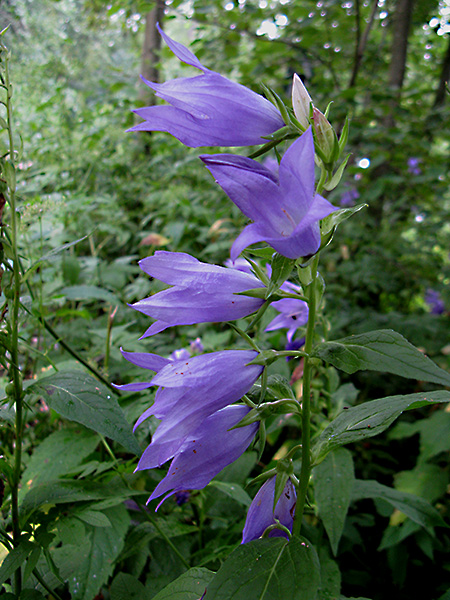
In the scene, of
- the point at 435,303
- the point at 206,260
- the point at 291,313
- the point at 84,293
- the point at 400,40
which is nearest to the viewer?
the point at 291,313

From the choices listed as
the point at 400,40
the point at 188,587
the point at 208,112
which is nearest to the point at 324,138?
the point at 208,112

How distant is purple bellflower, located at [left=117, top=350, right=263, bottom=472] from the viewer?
0.63m

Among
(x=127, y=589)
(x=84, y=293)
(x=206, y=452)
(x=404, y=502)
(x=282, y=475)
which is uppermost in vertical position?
(x=206, y=452)

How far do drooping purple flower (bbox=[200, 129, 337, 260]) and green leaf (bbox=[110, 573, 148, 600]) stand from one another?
86 cm

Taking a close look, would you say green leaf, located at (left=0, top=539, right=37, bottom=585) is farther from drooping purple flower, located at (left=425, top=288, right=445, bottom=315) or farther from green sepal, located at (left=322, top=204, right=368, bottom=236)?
drooping purple flower, located at (left=425, top=288, right=445, bottom=315)

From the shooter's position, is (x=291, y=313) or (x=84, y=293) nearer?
(x=291, y=313)

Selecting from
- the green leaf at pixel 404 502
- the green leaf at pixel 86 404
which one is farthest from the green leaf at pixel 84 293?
the green leaf at pixel 404 502

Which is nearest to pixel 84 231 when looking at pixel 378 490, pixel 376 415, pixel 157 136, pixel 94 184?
pixel 94 184

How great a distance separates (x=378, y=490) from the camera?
1289 mm

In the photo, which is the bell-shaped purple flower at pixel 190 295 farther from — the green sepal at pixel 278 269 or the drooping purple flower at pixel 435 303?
the drooping purple flower at pixel 435 303

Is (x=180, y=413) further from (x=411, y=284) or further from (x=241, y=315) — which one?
(x=411, y=284)

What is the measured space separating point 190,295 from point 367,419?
361mm

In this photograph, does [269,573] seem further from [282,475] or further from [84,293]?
[84,293]

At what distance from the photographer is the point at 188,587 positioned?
74cm
